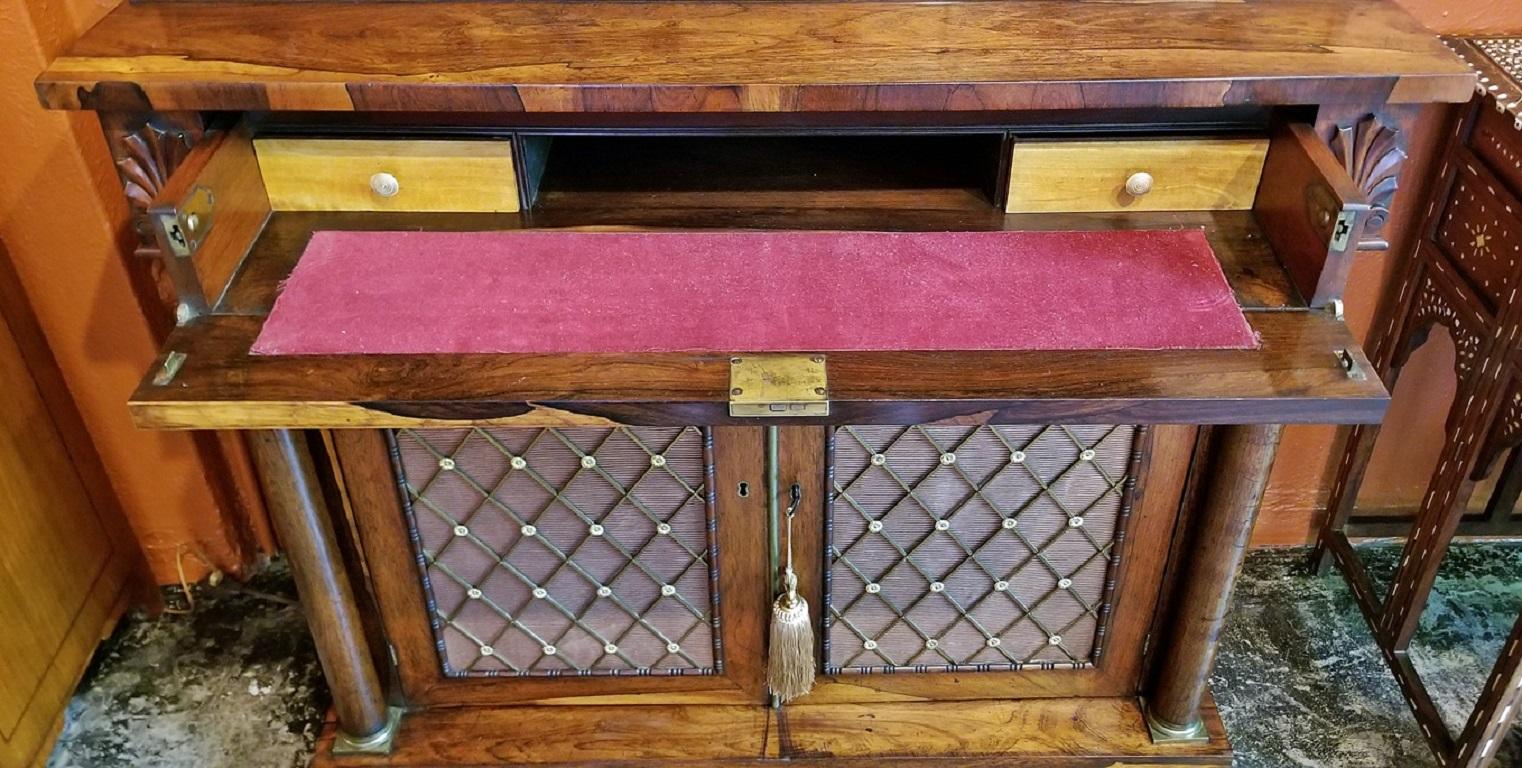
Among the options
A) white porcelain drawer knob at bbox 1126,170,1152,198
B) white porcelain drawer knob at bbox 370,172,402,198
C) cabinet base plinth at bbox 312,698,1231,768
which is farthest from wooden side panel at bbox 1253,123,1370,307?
white porcelain drawer knob at bbox 370,172,402,198

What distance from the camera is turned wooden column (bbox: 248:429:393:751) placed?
149 centimetres

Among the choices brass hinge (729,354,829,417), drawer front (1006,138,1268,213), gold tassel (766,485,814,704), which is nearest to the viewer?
brass hinge (729,354,829,417)

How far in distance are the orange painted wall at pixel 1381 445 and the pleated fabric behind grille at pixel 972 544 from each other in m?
0.69

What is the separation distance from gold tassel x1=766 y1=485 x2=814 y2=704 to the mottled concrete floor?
76 centimetres

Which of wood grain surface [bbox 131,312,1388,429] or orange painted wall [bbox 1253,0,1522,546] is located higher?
wood grain surface [bbox 131,312,1388,429]

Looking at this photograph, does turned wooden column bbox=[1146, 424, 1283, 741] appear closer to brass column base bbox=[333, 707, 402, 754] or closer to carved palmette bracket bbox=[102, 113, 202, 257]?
brass column base bbox=[333, 707, 402, 754]

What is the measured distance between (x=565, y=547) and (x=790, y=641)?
33 cm

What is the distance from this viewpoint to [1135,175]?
1.47 meters

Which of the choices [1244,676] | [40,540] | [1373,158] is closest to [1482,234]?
[1373,158]

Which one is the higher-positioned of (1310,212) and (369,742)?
(1310,212)

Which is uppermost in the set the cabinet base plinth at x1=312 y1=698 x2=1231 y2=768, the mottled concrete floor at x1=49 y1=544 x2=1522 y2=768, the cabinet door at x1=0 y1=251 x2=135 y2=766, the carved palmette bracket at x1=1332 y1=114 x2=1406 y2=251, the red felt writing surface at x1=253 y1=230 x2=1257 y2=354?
the carved palmette bracket at x1=1332 y1=114 x2=1406 y2=251

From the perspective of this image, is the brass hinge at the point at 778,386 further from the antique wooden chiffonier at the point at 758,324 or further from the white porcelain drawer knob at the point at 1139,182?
the white porcelain drawer knob at the point at 1139,182

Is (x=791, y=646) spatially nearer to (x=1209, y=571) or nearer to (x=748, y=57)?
(x=1209, y=571)

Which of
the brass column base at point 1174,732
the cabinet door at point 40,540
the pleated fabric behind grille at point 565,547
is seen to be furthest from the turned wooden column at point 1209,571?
the cabinet door at point 40,540
